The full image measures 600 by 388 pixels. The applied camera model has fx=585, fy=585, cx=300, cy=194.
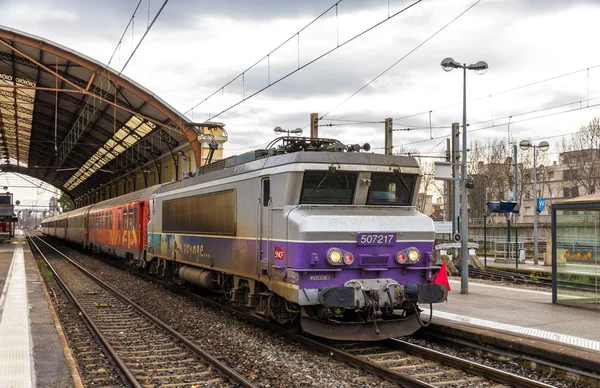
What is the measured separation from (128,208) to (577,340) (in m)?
18.5

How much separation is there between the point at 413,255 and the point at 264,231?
2614mm

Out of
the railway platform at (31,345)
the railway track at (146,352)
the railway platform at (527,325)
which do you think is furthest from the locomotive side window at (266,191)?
the railway platform at (31,345)

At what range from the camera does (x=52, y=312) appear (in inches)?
498

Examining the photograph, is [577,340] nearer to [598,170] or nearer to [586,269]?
[586,269]

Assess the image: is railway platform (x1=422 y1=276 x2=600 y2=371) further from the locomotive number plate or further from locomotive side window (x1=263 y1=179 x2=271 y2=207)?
locomotive side window (x1=263 y1=179 x2=271 y2=207)

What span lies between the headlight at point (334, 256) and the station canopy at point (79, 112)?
454 inches

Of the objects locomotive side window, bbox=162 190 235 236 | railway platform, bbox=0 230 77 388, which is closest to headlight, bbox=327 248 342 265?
locomotive side window, bbox=162 190 235 236

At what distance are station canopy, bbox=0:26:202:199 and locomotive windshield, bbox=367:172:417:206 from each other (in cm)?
1072

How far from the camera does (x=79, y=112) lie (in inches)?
1561

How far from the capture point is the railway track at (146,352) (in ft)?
26.8

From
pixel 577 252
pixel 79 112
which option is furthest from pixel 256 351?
pixel 79 112

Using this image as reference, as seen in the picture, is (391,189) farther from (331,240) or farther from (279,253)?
(279,253)

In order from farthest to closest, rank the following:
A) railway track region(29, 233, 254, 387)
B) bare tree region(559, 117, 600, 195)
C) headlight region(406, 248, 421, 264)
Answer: bare tree region(559, 117, 600, 195)
headlight region(406, 248, 421, 264)
railway track region(29, 233, 254, 387)

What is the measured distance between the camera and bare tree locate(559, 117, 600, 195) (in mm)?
48625
